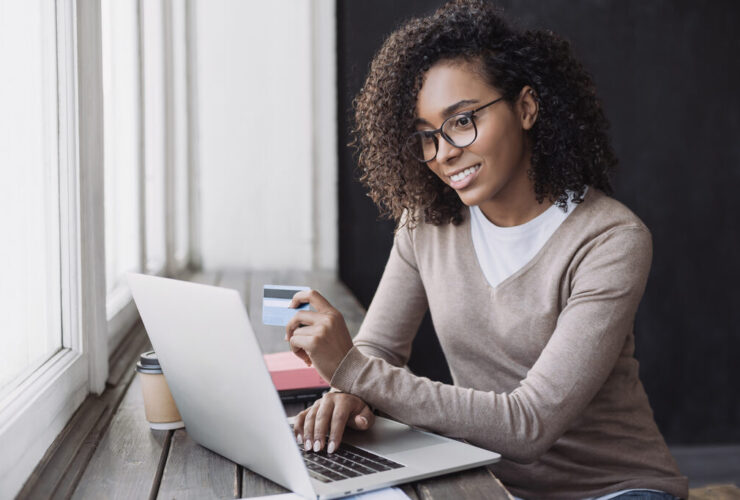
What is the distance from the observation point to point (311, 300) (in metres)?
1.08

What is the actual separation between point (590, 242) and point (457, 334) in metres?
0.34

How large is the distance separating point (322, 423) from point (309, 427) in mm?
25

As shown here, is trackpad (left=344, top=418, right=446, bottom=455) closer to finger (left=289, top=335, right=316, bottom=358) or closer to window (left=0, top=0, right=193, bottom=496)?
finger (left=289, top=335, right=316, bottom=358)

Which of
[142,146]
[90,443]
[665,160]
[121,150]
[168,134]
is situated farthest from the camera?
[665,160]

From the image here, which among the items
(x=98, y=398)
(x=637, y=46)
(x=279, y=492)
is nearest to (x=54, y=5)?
(x=98, y=398)

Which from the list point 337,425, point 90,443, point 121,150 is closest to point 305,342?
point 337,425

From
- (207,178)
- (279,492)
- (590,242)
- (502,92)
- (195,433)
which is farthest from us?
(207,178)

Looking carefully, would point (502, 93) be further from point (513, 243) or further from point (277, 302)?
point (277, 302)

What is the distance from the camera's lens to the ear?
1457 millimetres

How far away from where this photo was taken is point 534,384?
44.5 inches

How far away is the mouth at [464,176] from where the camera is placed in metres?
1.39

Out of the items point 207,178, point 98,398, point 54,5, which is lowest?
point 98,398

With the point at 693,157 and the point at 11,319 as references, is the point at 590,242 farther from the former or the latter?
the point at 693,157

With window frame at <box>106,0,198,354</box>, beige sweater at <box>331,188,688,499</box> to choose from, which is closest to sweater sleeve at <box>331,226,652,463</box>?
beige sweater at <box>331,188,688,499</box>
